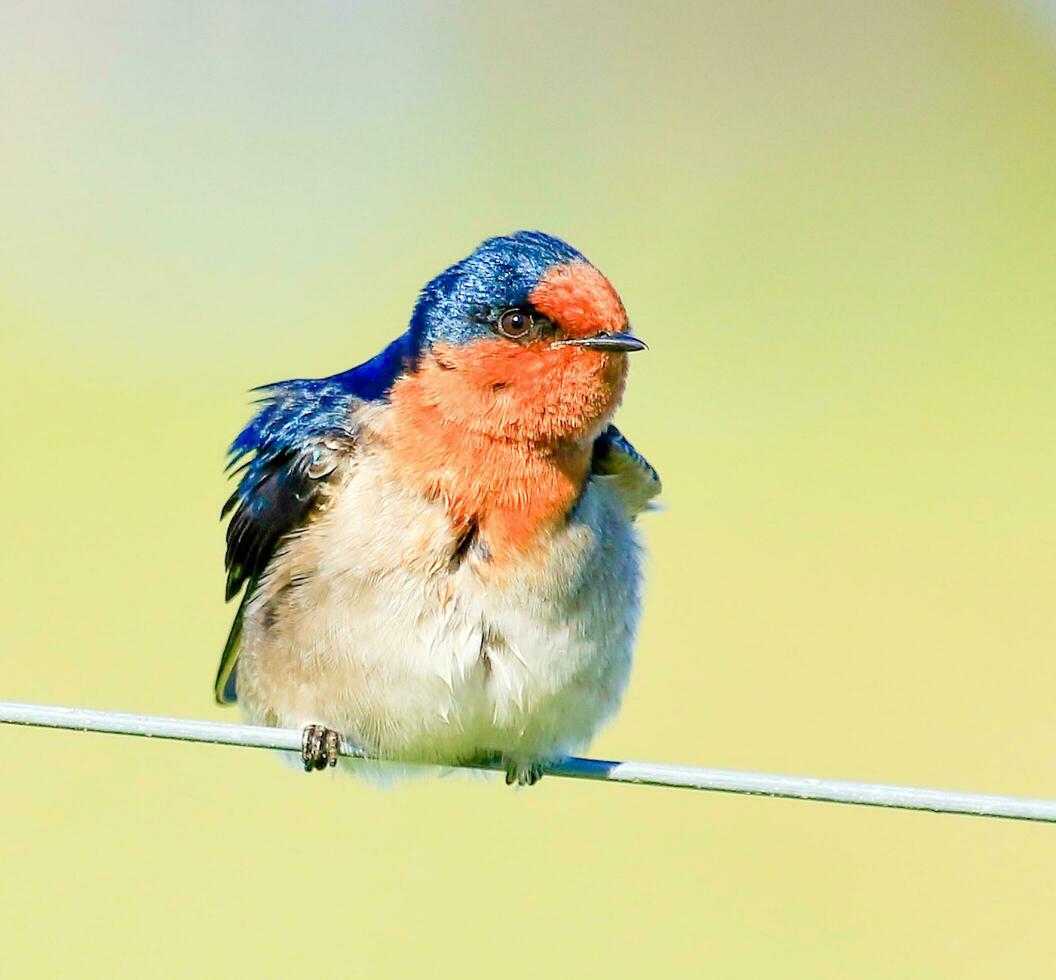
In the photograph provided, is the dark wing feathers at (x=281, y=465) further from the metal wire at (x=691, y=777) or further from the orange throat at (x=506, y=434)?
the metal wire at (x=691, y=777)

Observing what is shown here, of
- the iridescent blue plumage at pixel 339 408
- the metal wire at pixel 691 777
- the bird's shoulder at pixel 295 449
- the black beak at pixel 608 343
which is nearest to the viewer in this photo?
the metal wire at pixel 691 777

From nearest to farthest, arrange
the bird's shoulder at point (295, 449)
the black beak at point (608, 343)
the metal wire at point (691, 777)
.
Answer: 1. the metal wire at point (691, 777)
2. the black beak at point (608, 343)
3. the bird's shoulder at point (295, 449)

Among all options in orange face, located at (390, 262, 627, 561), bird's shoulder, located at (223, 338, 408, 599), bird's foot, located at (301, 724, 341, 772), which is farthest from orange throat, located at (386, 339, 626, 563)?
bird's foot, located at (301, 724, 341, 772)

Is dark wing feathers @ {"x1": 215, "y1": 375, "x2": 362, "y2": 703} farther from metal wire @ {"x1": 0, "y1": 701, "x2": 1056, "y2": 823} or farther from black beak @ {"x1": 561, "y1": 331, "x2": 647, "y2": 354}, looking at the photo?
metal wire @ {"x1": 0, "y1": 701, "x2": 1056, "y2": 823}

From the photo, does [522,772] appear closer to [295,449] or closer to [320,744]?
[320,744]

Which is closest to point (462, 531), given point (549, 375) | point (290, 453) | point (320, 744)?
point (549, 375)

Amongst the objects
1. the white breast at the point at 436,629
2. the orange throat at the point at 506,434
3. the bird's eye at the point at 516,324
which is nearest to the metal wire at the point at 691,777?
the white breast at the point at 436,629

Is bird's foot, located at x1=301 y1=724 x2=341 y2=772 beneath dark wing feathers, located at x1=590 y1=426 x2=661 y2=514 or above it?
beneath
